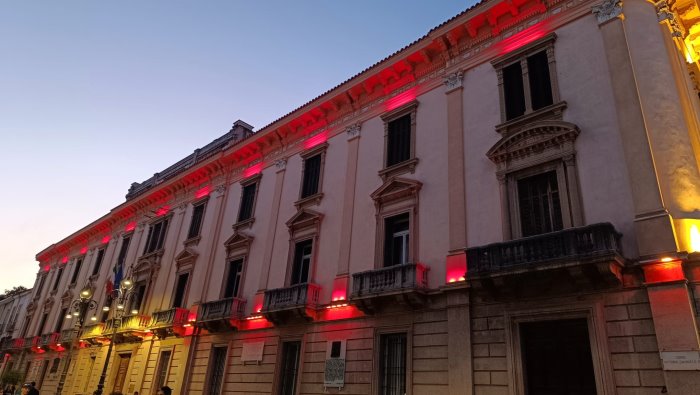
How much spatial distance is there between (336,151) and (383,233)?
16.6 feet

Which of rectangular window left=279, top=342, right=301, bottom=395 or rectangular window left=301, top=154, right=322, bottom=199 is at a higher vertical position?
rectangular window left=301, top=154, right=322, bottom=199

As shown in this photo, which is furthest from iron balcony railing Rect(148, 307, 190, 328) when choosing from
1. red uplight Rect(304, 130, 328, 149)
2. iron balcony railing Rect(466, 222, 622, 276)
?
iron balcony railing Rect(466, 222, 622, 276)

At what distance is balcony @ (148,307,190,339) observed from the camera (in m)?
21.3

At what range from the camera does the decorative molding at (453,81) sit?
1557 centimetres

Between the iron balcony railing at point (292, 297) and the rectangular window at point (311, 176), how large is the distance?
168 inches

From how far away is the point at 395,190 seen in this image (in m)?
15.7

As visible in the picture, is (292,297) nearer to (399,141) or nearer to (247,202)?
(399,141)

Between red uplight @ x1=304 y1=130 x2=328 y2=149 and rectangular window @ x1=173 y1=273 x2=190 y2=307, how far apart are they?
917 centimetres

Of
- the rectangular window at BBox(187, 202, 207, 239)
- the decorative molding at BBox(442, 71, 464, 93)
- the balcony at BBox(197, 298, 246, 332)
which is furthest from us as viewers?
the rectangular window at BBox(187, 202, 207, 239)

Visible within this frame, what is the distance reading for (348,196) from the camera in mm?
17328

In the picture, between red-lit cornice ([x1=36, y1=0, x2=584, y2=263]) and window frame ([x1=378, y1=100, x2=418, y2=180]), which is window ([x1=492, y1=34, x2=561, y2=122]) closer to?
red-lit cornice ([x1=36, y1=0, x2=584, y2=263])

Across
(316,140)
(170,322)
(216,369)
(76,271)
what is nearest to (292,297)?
(216,369)

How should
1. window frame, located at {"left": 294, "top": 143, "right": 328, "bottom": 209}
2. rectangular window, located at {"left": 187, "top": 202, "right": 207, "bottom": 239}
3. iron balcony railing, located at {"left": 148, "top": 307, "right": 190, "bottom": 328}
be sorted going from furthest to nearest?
rectangular window, located at {"left": 187, "top": 202, "right": 207, "bottom": 239} < iron balcony railing, located at {"left": 148, "top": 307, "right": 190, "bottom": 328} < window frame, located at {"left": 294, "top": 143, "right": 328, "bottom": 209}

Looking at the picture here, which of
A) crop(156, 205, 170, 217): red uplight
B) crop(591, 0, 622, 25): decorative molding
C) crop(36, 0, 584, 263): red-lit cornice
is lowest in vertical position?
crop(591, 0, 622, 25): decorative molding
